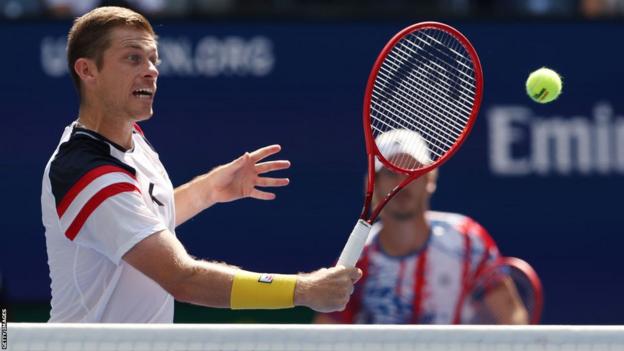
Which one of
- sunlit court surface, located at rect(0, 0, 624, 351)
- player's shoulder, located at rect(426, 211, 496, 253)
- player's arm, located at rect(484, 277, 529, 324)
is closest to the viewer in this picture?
player's arm, located at rect(484, 277, 529, 324)

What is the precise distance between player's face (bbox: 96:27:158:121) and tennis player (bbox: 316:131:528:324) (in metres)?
1.67

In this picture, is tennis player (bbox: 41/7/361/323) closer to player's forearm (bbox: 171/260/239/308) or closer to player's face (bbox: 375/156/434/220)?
player's forearm (bbox: 171/260/239/308)

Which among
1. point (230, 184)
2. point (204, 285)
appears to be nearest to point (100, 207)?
point (204, 285)

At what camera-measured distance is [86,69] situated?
4.05m

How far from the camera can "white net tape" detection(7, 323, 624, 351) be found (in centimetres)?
331

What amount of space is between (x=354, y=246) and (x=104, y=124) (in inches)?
33.8

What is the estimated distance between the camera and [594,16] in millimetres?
8219

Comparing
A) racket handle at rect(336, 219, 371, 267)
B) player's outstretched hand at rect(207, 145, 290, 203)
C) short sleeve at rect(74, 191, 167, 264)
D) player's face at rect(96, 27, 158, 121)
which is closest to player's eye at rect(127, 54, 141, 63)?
player's face at rect(96, 27, 158, 121)

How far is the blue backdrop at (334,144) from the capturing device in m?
8.14

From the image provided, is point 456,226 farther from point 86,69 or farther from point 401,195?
point 86,69

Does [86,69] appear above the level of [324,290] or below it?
above

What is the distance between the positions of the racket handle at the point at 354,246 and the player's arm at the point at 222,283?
0.08 metres

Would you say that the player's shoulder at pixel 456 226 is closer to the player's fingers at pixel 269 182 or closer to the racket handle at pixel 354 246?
the player's fingers at pixel 269 182

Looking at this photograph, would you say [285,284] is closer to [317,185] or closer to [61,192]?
[61,192]
